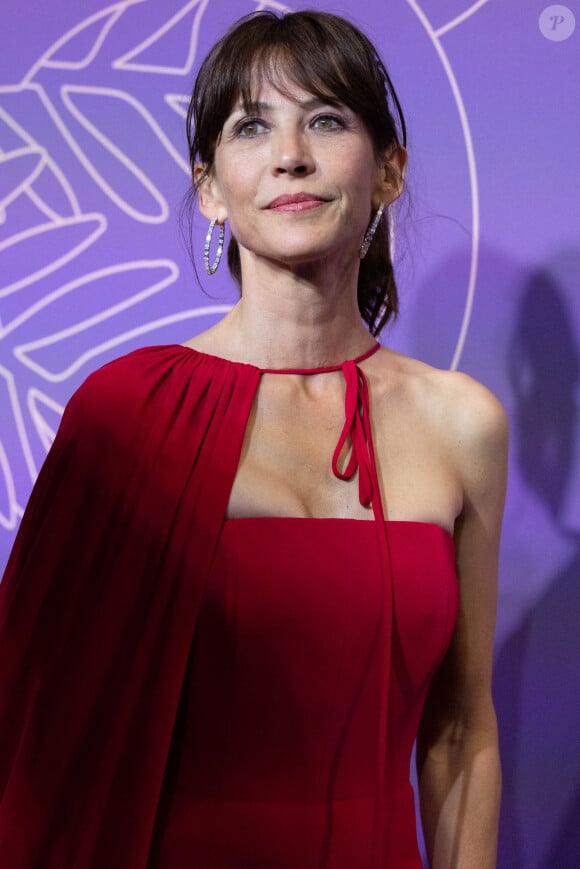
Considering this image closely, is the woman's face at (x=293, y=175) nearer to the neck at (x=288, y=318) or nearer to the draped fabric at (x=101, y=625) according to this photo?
the neck at (x=288, y=318)

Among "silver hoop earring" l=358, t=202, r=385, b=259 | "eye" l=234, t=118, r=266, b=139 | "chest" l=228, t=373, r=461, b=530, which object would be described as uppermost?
"eye" l=234, t=118, r=266, b=139

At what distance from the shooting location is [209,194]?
123 centimetres

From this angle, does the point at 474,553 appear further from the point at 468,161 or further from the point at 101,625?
the point at 468,161

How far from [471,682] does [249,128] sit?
0.60m

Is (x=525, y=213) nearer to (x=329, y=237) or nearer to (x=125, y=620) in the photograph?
(x=329, y=237)

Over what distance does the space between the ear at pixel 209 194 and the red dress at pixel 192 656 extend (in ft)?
0.67

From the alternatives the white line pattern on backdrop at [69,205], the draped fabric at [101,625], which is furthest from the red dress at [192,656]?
the white line pattern on backdrop at [69,205]

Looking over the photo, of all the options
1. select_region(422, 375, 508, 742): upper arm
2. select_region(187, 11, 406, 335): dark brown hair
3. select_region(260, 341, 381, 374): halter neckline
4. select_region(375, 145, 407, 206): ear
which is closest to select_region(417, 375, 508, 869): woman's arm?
select_region(422, 375, 508, 742): upper arm

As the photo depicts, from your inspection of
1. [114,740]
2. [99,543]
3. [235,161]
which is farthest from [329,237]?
[114,740]

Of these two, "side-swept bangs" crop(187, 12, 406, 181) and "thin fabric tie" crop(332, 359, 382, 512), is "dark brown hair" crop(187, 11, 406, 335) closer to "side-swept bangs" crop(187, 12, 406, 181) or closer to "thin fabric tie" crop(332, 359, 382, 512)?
"side-swept bangs" crop(187, 12, 406, 181)

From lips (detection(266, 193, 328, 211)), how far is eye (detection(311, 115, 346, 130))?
0.08m

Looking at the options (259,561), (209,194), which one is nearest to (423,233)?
(209,194)
